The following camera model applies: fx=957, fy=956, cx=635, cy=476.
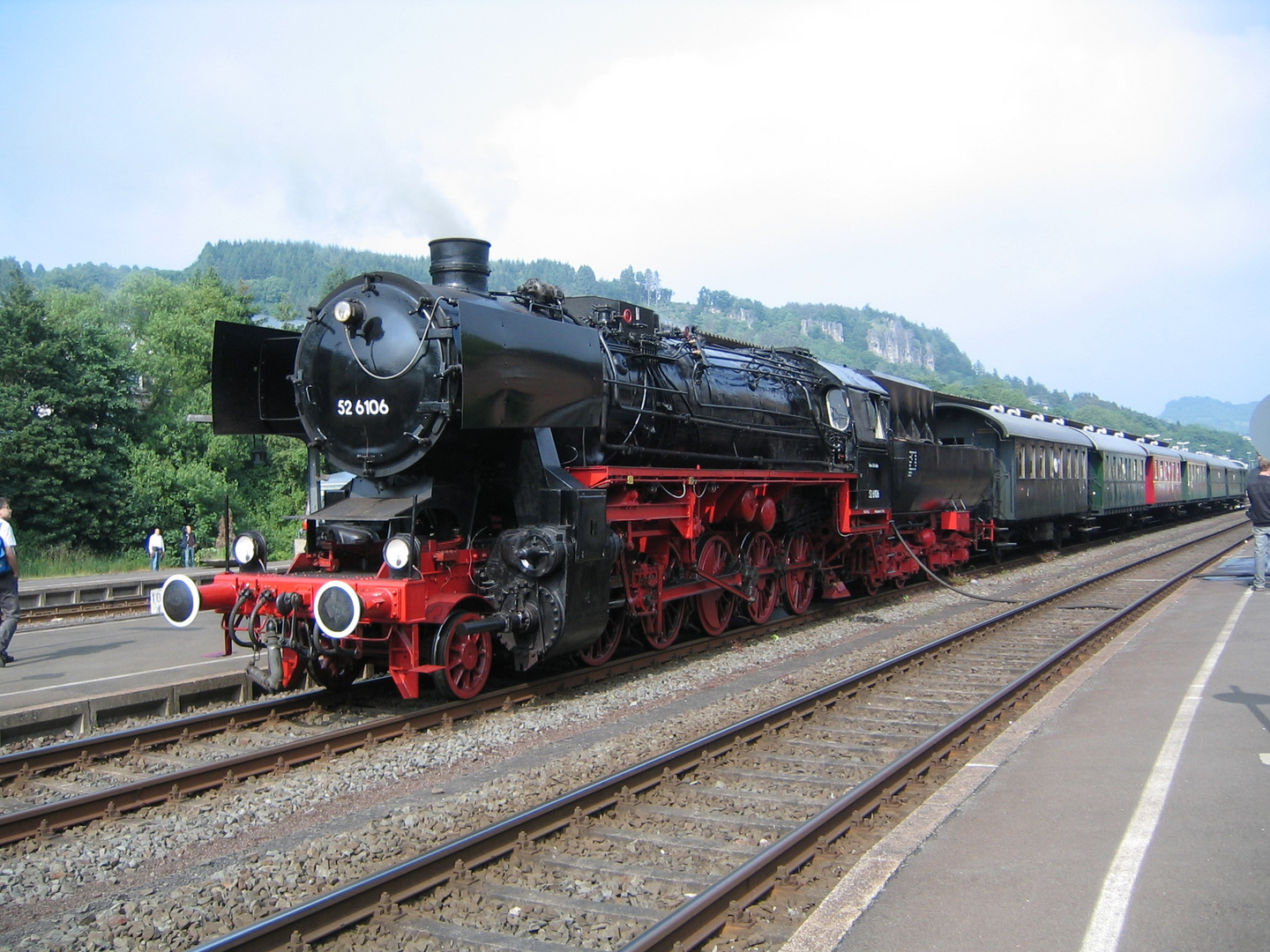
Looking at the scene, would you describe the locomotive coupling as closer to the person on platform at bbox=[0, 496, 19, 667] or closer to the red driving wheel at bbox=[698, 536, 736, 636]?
the person on platform at bbox=[0, 496, 19, 667]

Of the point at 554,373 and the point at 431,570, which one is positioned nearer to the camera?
the point at 431,570

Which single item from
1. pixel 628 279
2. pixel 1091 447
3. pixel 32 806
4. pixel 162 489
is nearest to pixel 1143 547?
pixel 1091 447

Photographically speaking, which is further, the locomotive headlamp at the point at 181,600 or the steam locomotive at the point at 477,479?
the locomotive headlamp at the point at 181,600

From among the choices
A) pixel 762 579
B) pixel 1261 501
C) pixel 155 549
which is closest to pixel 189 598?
pixel 762 579

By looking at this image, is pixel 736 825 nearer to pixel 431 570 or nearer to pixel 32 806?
pixel 431 570

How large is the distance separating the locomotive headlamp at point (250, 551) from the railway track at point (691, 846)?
399 centimetres

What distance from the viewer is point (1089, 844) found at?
14.4 ft

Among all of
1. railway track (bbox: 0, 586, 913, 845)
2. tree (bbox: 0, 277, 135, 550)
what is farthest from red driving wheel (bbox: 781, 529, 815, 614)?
tree (bbox: 0, 277, 135, 550)

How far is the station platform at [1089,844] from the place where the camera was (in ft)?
11.7

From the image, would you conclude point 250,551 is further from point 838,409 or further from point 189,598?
point 838,409

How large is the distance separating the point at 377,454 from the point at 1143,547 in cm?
2416

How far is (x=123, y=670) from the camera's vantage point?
943 cm

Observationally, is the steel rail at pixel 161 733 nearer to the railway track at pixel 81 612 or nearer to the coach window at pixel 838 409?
the coach window at pixel 838 409

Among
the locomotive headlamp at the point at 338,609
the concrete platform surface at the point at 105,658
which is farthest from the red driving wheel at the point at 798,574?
the locomotive headlamp at the point at 338,609
